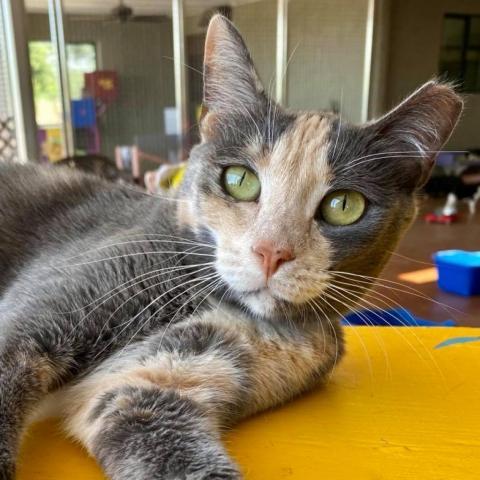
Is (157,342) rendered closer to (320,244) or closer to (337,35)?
(320,244)

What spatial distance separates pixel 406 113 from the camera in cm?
80

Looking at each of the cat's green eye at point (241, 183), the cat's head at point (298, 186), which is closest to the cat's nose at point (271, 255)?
the cat's head at point (298, 186)

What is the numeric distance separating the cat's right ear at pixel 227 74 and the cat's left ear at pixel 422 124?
0.19 metres

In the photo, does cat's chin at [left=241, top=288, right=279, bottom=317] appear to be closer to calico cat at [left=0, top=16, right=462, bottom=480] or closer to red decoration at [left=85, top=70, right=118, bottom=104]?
calico cat at [left=0, top=16, right=462, bottom=480]

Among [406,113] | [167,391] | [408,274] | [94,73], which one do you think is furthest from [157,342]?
[94,73]

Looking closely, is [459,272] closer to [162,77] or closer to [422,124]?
[422,124]

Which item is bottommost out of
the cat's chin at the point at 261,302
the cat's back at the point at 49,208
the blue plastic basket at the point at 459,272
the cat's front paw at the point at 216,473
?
the blue plastic basket at the point at 459,272

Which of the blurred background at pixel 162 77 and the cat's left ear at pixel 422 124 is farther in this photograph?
the blurred background at pixel 162 77

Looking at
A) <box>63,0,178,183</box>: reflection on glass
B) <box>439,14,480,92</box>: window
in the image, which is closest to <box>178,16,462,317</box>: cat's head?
<box>63,0,178,183</box>: reflection on glass

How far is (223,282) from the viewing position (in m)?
0.77

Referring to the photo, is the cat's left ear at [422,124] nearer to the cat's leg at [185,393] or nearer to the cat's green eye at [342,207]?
the cat's green eye at [342,207]

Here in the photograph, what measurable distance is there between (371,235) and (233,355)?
0.25m

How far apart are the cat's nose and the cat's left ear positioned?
24 cm

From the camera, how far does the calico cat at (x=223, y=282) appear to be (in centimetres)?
70
